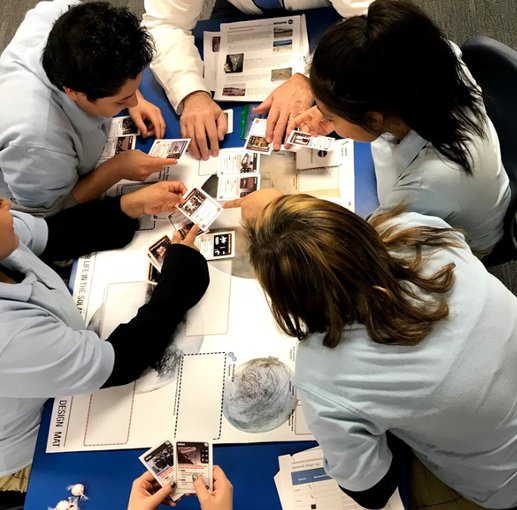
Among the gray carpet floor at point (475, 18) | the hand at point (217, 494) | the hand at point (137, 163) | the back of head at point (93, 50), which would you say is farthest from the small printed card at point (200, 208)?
the gray carpet floor at point (475, 18)

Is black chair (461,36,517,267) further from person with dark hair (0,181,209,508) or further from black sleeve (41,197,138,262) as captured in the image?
black sleeve (41,197,138,262)

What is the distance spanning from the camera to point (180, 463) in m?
1.17

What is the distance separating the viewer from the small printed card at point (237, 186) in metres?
1.49

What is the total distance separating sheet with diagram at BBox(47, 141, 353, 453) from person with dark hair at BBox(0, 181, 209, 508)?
5 centimetres

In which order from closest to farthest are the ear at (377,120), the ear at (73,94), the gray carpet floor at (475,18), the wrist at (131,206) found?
1. the ear at (377,120)
2. the ear at (73,94)
3. the wrist at (131,206)
4. the gray carpet floor at (475,18)

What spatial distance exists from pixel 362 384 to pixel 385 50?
0.62 m

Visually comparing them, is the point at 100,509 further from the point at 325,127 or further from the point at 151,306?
the point at 325,127

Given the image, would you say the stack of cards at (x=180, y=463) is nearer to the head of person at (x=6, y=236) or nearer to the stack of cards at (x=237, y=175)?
the head of person at (x=6, y=236)

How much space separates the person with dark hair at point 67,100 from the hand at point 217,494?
2.72ft

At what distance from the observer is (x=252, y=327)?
4.26 feet

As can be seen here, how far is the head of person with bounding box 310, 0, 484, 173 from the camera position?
3.46ft

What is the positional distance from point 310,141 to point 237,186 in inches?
9.3

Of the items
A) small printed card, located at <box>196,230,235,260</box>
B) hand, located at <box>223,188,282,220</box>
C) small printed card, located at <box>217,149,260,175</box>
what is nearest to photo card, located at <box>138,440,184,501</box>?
small printed card, located at <box>196,230,235,260</box>

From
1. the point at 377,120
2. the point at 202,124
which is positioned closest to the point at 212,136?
the point at 202,124
